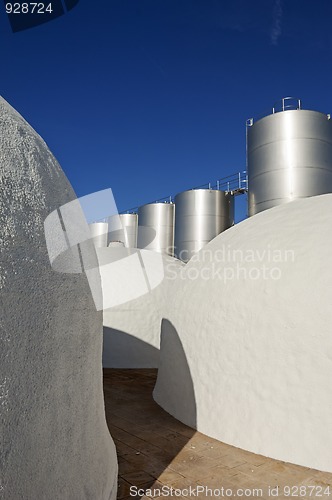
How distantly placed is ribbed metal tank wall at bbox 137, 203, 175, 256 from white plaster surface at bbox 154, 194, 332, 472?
16.6 meters

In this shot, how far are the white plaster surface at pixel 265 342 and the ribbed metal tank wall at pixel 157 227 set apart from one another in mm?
16648

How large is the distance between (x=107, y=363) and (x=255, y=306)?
7450 millimetres

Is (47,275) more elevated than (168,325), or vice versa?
(47,275)

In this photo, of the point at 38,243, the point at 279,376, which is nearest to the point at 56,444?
the point at 38,243

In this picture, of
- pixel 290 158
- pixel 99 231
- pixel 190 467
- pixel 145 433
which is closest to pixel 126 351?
pixel 145 433

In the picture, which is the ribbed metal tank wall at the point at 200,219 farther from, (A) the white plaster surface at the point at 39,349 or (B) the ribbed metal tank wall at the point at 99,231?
(A) the white plaster surface at the point at 39,349

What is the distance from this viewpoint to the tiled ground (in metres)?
4.54

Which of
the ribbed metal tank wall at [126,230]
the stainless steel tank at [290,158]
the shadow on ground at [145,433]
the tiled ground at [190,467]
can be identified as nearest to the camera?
the tiled ground at [190,467]

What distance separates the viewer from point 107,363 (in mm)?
12109

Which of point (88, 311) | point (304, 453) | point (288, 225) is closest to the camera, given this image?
point (88, 311)

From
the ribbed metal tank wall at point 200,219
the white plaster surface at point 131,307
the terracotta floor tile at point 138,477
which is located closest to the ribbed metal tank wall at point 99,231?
the ribbed metal tank wall at point 200,219

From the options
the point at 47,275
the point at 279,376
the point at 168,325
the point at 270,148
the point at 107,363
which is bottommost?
the point at 107,363

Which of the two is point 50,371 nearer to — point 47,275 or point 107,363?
point 47,275

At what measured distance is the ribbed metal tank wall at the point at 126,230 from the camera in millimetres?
28500
